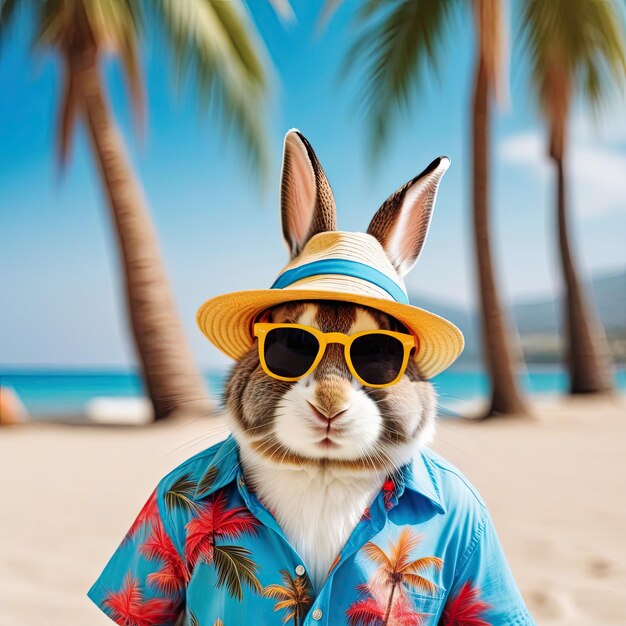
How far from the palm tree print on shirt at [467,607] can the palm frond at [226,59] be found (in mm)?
8451

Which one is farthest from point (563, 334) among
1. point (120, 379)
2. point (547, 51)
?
point (120, 379)

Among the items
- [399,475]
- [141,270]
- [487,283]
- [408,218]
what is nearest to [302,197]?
[408,218]

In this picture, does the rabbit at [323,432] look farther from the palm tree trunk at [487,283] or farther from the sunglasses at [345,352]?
the palm tree trunk at [487,283]

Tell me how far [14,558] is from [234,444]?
8.22 feet

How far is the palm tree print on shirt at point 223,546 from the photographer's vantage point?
138 cm

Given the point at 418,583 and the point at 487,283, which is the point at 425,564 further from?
the point at 487,283

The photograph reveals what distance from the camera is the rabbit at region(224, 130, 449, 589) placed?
134cm

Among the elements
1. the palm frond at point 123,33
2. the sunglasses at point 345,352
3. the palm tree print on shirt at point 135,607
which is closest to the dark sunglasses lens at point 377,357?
the sunglasses at point 345,352

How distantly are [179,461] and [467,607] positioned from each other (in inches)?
146

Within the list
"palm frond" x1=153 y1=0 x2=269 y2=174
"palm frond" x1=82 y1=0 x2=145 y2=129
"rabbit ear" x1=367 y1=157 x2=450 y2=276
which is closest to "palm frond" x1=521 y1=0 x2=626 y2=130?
"palm frond" x1=153 y1=0 x2=269 y2=174

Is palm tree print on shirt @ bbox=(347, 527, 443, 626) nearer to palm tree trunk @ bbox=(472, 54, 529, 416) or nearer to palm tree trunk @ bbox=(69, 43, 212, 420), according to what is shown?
palm tree trunk @ bbox=(69, 43, 212, 420)

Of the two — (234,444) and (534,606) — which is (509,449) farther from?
(234,444)

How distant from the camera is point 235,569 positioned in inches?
54.5

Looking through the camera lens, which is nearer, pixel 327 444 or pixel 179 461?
pixel 327 444
